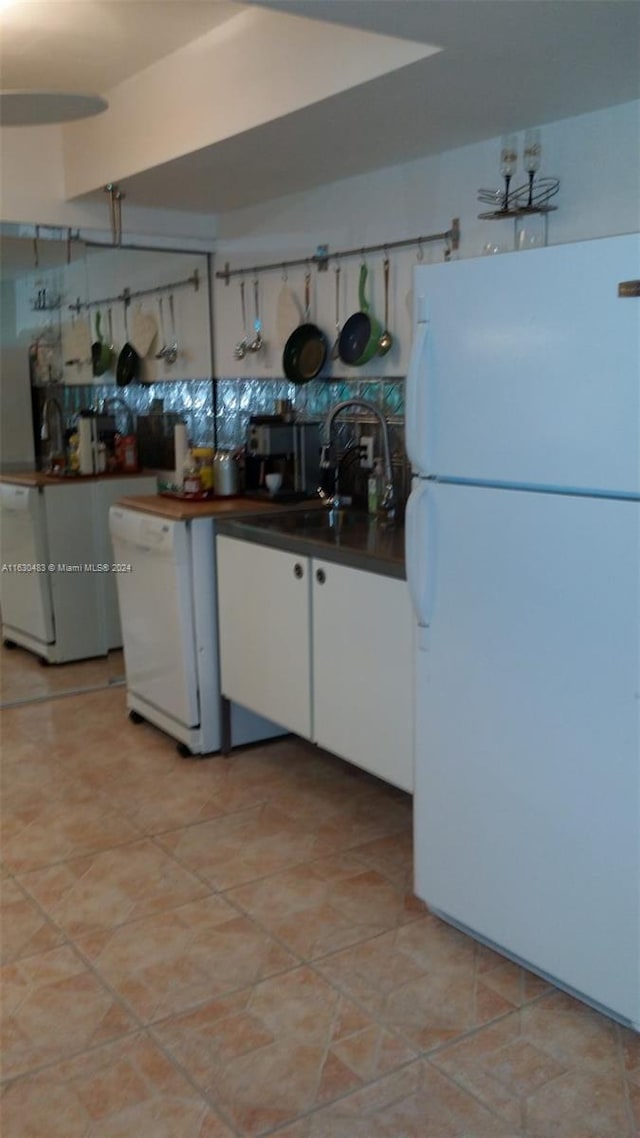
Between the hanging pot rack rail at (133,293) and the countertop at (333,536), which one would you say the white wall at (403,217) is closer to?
the hanging pot rack rail at (133,293)

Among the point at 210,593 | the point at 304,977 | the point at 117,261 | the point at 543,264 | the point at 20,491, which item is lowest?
the point at 304,977

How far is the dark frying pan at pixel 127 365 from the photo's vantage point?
14.5ft

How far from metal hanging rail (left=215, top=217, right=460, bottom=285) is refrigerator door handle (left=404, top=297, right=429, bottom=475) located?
3.51ft

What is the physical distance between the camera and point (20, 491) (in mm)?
4223

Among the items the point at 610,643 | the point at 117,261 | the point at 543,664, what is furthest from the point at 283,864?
the point at 117,261

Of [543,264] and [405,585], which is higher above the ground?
[543,264]

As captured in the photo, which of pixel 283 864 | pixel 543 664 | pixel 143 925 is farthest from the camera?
pixel 283 864

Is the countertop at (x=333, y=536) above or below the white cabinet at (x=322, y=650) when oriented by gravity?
above

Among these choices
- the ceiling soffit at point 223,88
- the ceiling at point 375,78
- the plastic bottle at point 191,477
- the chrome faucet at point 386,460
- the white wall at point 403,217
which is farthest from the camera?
the plastic bottle at point 191,477

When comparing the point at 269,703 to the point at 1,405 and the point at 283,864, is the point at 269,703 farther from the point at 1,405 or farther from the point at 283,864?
the point at 1,405

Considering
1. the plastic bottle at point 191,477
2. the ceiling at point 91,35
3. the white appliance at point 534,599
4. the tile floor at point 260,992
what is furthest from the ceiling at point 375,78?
the tile floor at point 260,992

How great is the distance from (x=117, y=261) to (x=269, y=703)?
2.24m

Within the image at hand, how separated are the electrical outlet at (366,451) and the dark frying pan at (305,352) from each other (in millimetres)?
386

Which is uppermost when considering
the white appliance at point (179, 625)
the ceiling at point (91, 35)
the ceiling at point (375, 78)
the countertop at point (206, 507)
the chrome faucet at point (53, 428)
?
the ceiling at point (91, 35)
